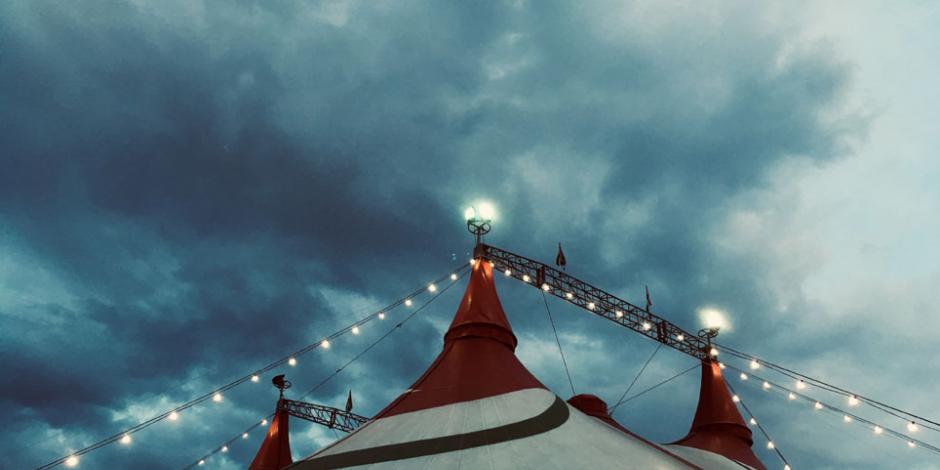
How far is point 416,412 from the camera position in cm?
625

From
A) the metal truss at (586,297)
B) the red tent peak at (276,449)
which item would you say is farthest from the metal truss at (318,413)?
the metal truss at (586,297)

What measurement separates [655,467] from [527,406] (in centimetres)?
156

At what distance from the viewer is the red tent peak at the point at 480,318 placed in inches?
295

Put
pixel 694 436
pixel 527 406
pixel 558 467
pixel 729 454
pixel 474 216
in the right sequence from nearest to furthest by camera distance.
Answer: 1. pixel 558 467
2. pixel 527 406
3. pixel 474 216
4. pixel 729 454
5. pixel 694 436

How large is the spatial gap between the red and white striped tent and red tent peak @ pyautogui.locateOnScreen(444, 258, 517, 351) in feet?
0.05

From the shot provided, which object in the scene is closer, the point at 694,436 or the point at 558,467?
the point at 558,467

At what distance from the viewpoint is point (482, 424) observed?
5.60 m

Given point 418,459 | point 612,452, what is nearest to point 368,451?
point 418,459

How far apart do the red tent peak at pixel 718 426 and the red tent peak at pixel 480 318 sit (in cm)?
A: 620

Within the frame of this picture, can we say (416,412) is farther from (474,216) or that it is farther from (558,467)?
(474,216)

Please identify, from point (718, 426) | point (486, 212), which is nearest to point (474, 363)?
point (486, 212)

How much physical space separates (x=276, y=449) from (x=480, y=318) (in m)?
10.7

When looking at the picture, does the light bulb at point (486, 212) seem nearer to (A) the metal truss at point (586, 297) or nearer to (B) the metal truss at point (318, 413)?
(A) the metal truss at point (586, 297)

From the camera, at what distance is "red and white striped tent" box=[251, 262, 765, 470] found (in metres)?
5.14
